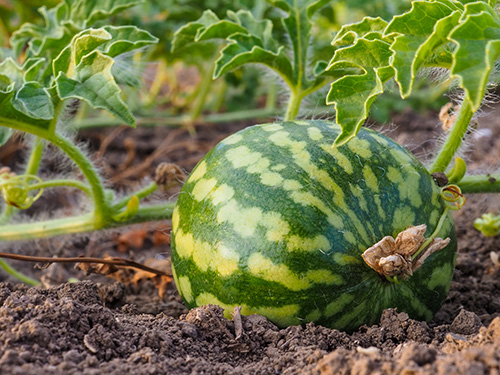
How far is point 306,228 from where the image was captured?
1849 mm

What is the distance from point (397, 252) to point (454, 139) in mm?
620

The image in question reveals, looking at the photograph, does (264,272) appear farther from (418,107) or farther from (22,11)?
(418,107)

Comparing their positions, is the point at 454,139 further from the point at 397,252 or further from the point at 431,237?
the point at 397,252

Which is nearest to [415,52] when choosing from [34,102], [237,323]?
[237,323]

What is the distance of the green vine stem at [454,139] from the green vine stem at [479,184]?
153 mm

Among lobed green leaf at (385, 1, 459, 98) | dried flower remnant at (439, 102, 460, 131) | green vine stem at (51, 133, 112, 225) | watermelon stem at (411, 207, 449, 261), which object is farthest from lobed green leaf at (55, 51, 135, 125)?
dried flower remnant at (439, 102, 460, 131)

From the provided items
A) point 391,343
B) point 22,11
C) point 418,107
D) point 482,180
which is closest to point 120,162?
point 22,11

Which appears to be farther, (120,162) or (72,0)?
(120,162)

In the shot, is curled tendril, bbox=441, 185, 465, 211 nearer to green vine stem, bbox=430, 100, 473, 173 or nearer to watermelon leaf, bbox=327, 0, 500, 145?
green vine stem, bbox=430, 100, 473, 173

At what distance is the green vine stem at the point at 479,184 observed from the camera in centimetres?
239

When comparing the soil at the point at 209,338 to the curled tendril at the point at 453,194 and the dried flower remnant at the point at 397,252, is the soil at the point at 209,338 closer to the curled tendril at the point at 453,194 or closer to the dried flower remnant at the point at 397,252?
the dried flower remnant at the point at 397,252

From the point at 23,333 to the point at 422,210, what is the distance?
121 centimetres

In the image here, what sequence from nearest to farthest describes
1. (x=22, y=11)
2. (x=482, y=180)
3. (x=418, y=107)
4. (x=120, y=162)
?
(x=482, y=180)
(x=22, y=11)
(x=120, y=162)
(x=418, y=107)

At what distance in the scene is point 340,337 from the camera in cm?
182
